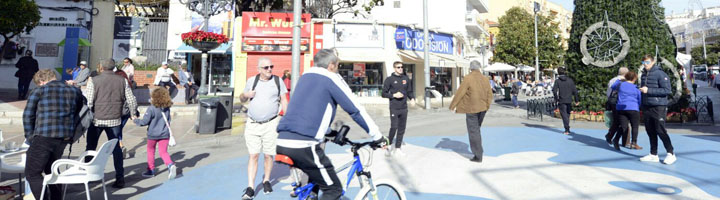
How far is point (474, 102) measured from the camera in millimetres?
6242

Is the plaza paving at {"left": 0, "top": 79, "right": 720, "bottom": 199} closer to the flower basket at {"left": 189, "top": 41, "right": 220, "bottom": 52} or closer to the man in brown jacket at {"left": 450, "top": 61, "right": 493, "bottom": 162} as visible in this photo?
the man in brown jacket at {"left": 450, "top": 61, "right": 493, "bottom": 162}

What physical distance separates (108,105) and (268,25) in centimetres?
1575

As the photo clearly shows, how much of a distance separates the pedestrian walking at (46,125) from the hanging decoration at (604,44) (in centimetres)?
1283

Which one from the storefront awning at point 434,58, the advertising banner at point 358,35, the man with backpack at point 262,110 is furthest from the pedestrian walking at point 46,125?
the storefront awning at point 434,58

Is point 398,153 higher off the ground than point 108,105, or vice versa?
point 108,105

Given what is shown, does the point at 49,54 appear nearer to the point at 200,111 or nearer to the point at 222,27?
the point at 222,27

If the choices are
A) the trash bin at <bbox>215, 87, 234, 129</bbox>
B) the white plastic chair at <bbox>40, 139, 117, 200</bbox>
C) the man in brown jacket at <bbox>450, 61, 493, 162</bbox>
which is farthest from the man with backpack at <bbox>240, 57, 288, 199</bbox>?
the trash bin at <bbox>215, 87, 234, 129</bbox>

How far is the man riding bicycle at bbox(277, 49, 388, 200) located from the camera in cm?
279

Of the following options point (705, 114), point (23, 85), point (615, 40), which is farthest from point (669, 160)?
point (23, 85)

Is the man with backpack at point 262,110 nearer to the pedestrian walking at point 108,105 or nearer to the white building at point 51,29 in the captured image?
the pedestrian walking at point 108,105

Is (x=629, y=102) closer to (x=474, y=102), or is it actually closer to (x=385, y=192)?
(x=474, y=102)

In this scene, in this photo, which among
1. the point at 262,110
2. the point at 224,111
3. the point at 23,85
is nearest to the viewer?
the point at 262,110

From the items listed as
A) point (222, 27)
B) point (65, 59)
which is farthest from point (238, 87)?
point (65, 59)

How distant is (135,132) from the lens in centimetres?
959
